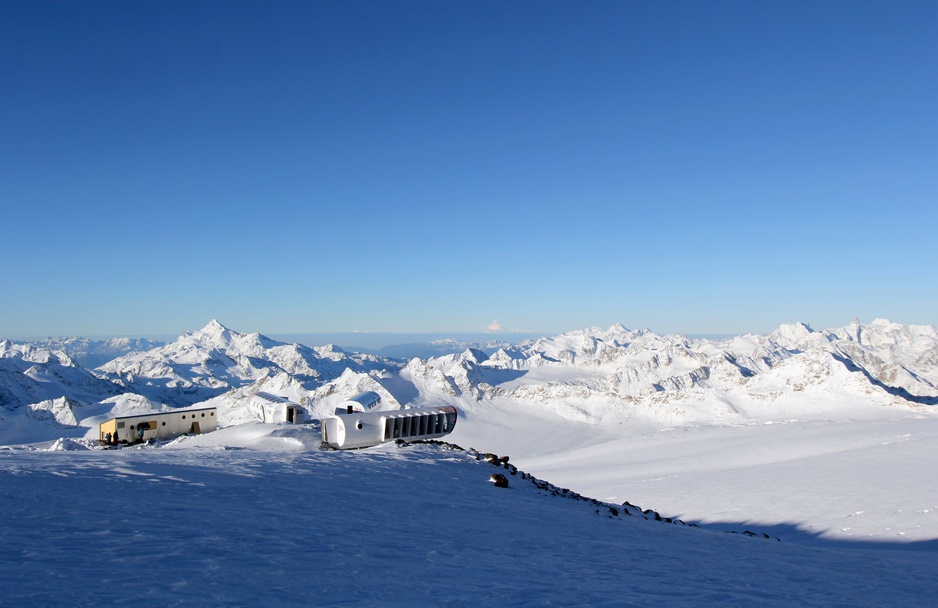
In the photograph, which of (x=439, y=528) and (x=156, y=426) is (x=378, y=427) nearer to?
(x=439, y=528)

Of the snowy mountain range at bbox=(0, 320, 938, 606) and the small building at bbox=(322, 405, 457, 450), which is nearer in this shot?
the snowy mountain range at bbox=(0, 320, 938, 606)

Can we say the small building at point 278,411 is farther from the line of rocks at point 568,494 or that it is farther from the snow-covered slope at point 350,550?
the snow-covered slope at point 350,550

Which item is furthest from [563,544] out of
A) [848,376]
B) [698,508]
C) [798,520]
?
[848,376]

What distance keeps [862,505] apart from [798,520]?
4.31 m

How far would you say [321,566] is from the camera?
377 inches

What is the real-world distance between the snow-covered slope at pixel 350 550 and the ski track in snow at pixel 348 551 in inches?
1.9

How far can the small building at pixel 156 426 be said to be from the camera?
35.9 meters

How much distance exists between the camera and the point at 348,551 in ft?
35.4

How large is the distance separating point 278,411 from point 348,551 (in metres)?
29.9

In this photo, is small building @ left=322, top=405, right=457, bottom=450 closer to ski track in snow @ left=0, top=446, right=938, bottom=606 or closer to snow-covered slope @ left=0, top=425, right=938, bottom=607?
snow-covered slope @ left=0, top=425, right=938, bottom=607

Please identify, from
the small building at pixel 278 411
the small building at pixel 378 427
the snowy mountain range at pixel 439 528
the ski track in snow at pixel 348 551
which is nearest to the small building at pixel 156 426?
the snowy mountain range at pixel 439 528

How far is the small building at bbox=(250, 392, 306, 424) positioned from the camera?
37.8m

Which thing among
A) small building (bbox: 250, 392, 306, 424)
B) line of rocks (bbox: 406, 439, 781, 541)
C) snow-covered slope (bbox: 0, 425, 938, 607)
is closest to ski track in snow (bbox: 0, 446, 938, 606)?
snow-covered slope (bbox: 0, 425, 938, 607)

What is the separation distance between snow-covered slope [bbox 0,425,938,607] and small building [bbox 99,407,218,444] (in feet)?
55.7
